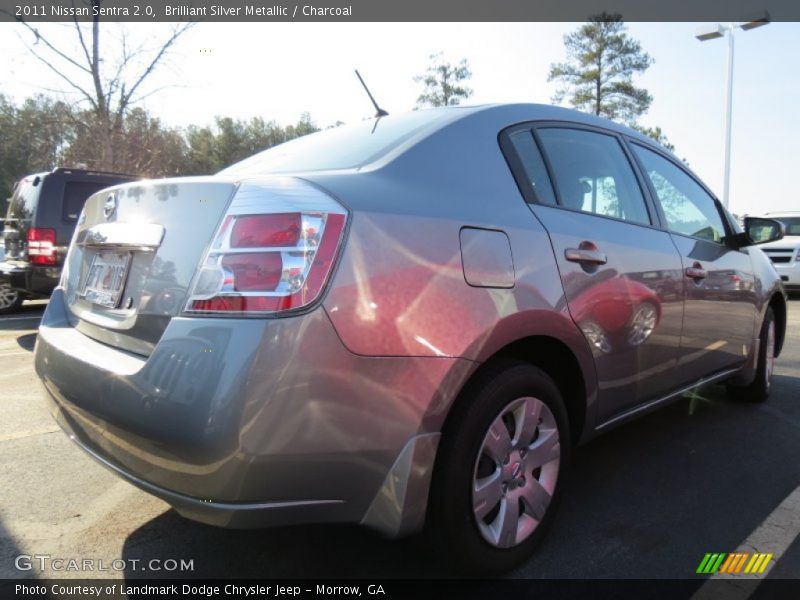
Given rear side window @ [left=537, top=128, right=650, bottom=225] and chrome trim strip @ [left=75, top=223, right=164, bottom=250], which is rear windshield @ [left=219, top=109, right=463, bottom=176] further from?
rear side window @ [left=537, top=128, right=650, bottom=225]

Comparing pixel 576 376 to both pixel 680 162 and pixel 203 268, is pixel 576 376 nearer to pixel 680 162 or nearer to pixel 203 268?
pixel 203 268

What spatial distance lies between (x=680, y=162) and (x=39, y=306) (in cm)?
979

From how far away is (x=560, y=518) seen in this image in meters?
2.51

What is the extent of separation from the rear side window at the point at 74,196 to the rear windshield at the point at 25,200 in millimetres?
304

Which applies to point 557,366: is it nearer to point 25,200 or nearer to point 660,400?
point 660,400

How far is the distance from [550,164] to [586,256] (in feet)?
1.43

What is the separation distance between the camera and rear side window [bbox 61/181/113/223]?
733 cm

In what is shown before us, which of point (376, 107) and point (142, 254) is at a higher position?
point (376, 107)

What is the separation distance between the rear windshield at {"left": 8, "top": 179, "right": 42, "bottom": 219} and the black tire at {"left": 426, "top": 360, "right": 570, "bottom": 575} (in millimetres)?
7246

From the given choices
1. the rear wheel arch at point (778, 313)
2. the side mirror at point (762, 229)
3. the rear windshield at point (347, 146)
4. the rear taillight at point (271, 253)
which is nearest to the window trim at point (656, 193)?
the side mirror at point (762, 229)

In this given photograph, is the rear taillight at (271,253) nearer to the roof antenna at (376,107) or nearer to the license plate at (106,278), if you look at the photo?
the license plate at (106,278)

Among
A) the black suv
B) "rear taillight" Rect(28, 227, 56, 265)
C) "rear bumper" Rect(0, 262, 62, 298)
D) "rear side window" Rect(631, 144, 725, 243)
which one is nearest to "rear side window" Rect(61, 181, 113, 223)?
the black suv

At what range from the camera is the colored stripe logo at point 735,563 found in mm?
2133

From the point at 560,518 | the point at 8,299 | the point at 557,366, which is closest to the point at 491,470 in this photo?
the point at 557,366
